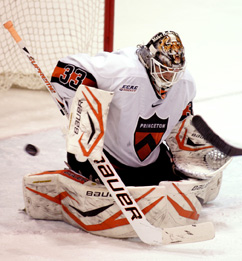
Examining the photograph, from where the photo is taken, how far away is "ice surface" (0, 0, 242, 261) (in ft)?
7.53

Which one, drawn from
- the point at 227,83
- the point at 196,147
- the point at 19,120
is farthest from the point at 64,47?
the point at 196,147

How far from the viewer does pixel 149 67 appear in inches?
97.0

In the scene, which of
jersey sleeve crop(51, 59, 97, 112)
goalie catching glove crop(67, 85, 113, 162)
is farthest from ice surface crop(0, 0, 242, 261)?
jersey sleeve crop(51, 59, 97, 112)

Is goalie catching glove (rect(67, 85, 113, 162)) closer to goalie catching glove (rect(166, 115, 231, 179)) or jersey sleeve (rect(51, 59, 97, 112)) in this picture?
jersey sleeve (rect(51, 59, 97, 112))

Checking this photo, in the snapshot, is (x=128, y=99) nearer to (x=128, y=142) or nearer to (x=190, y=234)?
(x=128, y=142)

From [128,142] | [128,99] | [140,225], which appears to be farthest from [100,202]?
[128,99]

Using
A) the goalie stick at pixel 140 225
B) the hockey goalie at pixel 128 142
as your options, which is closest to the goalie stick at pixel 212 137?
the hockey goalie at pixel 128 142

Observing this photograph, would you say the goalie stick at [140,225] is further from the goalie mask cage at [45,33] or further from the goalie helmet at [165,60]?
the goalie mask cage at [45,33]

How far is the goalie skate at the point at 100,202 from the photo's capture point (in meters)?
2.43

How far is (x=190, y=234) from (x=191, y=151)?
56 centimetres

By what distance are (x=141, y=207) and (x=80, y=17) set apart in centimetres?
249

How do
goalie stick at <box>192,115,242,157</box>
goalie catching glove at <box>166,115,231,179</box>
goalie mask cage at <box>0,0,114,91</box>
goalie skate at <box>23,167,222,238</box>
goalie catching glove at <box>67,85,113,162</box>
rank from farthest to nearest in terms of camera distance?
1. goalie mask cage at <box>0,0,114,91</box>
2. goalie catching glove at <box>166,115,231,179</box>
3. goalie skate at <box>23,167,222,238</box>
4. goalie stick at <box>192,115,242,157</box>
5. goalie catching glove at <box>67,85,113,162</box>

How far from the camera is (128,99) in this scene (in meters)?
2.46

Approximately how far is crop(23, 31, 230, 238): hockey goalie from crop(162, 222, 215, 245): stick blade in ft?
0.44
